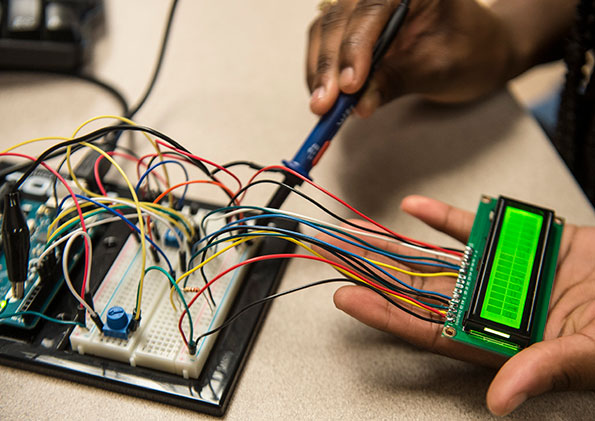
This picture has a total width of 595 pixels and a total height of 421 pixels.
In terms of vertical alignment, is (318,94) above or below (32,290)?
above

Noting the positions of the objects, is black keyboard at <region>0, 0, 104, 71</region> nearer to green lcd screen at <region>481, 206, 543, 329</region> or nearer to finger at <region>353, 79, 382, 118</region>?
finger at <region>353, 79, 382, 118</region>

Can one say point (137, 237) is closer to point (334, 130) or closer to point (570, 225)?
point (334, 130)

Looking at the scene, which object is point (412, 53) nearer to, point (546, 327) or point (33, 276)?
point (546, 327)

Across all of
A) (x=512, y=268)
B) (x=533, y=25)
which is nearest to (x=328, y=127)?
(x=512, y=268)

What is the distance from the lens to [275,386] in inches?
24.8

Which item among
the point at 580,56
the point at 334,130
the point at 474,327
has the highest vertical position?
the point at 580,56

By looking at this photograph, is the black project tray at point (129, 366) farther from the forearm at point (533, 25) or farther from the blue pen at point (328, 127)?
the forearm at point (533, 25)

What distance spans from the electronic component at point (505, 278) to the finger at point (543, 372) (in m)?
0.04

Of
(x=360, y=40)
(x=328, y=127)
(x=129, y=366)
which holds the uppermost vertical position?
(x=360, y=40)

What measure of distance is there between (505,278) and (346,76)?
35cm

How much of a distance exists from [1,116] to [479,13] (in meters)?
0.90

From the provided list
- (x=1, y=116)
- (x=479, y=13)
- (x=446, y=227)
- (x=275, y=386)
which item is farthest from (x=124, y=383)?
(x=479, y=13)

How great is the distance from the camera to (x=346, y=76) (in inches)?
29.2

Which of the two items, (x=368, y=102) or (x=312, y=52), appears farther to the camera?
(x=312, y=52)
